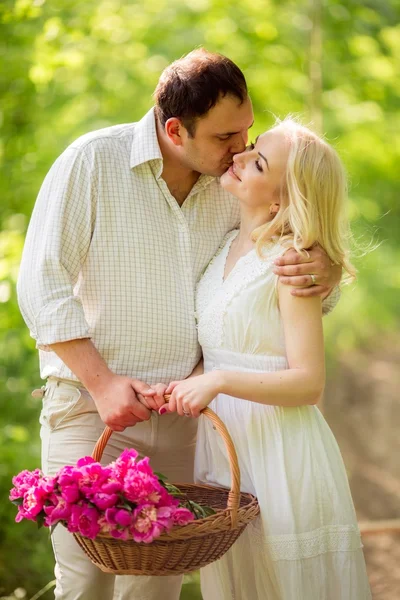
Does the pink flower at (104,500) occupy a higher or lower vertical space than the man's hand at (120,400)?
lower

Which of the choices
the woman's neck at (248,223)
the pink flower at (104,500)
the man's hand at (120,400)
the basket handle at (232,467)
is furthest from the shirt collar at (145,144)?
the pink flower at (104,500)

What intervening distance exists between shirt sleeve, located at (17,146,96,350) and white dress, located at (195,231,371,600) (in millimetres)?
449

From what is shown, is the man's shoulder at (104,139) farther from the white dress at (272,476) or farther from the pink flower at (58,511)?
the pink flower at (58,511)

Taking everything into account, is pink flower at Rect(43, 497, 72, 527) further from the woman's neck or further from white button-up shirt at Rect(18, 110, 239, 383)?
the woman's neck

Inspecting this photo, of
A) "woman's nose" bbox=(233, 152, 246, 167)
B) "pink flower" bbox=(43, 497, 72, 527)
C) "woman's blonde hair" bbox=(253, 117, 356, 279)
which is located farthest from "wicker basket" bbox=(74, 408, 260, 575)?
"woman's nose" bbox=(233, 152, 246, 167)

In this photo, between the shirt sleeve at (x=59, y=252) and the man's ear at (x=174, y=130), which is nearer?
the shirt sleeve at (x=59, y=252)

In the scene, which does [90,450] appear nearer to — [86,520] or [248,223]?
[86,520]

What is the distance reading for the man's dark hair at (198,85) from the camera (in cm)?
268

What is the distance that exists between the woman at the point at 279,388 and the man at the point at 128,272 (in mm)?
122

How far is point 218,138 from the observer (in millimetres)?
2725

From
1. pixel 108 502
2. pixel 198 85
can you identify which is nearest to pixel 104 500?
pixel 108 502

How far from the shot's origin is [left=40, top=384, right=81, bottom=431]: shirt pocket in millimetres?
2617

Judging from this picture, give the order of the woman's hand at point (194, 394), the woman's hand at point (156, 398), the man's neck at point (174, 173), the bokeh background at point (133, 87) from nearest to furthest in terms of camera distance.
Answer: the woman's hand at point (194, 394) → the woman's hand at point (156, 398) → the man's neck at point (174, 173) → the bokeh background at point (133, 87)

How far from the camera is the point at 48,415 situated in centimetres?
265
